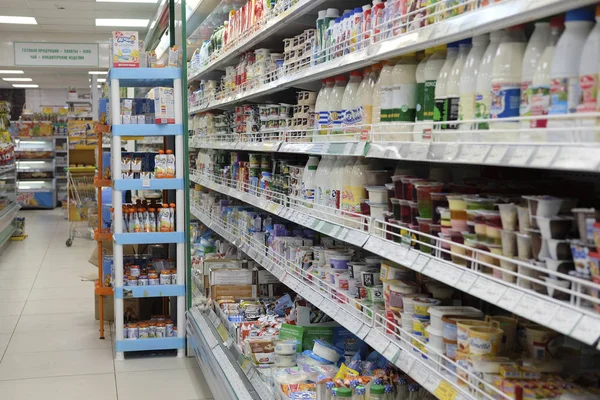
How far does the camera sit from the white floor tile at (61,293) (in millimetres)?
7016

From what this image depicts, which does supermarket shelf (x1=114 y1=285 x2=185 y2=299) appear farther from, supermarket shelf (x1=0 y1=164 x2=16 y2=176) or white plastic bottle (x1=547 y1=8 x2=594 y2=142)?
supermarket shelf (x1=0 y1=164 x2=16 y2=176)

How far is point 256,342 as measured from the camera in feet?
11.1

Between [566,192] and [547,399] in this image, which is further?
[566,192]

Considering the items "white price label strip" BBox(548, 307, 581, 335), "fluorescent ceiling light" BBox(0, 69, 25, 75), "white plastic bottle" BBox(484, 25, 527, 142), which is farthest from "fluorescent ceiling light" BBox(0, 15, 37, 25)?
"white price label strip" BBox(548, 307, 581, 335)

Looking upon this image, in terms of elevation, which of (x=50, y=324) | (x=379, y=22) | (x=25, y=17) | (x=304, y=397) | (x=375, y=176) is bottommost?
(x=50, y=324)

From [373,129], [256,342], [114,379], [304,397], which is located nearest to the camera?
[373,129]

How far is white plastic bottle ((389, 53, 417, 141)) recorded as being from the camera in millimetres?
2213

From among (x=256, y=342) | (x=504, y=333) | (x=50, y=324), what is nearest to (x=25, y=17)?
(x=50, y=324)

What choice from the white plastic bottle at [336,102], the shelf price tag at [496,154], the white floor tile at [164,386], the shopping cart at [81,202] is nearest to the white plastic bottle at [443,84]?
the shelf price tag at [496,154]

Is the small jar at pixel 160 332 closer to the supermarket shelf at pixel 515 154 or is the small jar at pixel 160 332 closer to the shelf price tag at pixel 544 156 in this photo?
the supermarket shelf at pixel 515 154

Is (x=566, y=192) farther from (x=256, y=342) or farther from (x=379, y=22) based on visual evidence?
(x=256, y=342)

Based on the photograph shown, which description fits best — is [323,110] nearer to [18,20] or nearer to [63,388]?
[63,388]

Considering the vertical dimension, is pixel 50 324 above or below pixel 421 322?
below

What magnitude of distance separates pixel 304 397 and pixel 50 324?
3.90m
